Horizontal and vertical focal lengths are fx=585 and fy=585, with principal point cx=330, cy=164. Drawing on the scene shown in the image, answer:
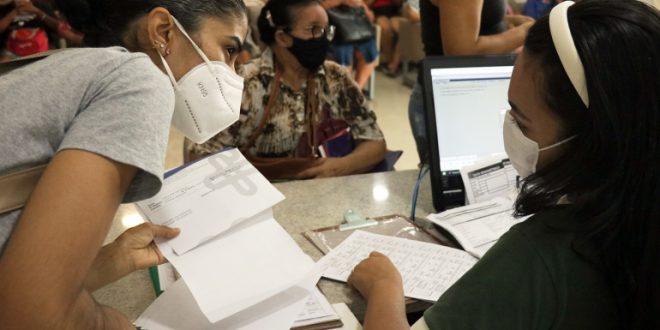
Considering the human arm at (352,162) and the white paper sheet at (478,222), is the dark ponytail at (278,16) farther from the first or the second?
the white paper sheet at (478,222)

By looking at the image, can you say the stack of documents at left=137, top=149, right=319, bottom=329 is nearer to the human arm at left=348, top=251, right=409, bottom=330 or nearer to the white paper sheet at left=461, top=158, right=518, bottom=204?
the human arm at left=348, top=251, right=409, bottom=330

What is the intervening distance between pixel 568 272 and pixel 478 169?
0.71 metres

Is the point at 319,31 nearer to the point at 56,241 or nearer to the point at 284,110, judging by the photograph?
the point at 284,110

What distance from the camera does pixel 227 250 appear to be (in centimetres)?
103

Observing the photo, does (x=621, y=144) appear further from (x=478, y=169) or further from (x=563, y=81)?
(x=478, y=169)

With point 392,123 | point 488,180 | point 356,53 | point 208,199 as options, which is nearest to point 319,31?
point 488,180

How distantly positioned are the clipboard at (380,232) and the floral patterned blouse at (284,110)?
2.09 feet

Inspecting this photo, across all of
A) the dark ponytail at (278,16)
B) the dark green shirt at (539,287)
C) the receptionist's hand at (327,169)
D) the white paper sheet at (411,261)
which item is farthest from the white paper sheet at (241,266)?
the dark ponytail at (278,16)

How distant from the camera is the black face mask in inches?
75.8

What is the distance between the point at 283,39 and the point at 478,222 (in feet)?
3.12

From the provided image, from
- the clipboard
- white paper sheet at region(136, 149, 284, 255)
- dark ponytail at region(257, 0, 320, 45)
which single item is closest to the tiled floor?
dark ponytail at region(257, 0, 320, 45)

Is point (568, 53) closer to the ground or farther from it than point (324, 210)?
farther from it

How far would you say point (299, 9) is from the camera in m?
1.94

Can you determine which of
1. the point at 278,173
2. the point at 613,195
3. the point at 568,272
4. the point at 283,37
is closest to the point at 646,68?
the point at 613,195
